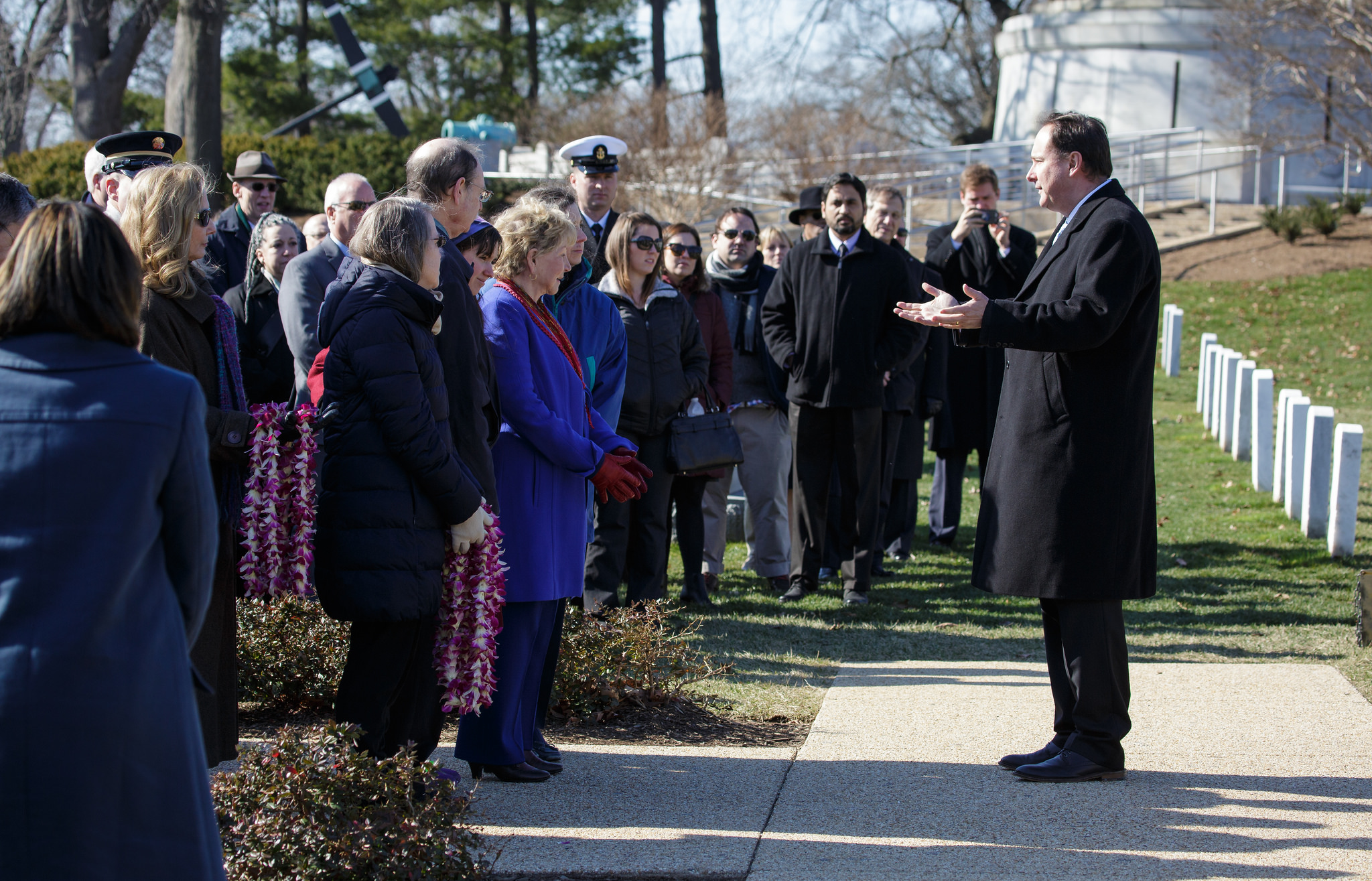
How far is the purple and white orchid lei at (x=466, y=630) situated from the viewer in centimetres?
407

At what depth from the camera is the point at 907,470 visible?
9.12 m

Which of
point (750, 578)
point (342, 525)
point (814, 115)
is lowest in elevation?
point (750, 578)

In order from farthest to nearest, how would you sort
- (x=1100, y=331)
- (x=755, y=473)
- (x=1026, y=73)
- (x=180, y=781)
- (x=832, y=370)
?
(x=1026, y=73) → (x=755, y=473) → (x=832, y=370) → (x=1100, y=331) → (x=180, y=781)

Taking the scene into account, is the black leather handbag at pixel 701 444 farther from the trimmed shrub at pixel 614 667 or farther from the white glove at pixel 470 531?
the white glove at pixel 470 531

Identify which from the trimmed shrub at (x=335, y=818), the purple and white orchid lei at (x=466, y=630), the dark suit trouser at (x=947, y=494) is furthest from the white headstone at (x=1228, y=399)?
the trimmed shrub at (x=335, y=818)

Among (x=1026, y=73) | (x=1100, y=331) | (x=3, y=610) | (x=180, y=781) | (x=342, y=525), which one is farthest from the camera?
(x=1026, y=73)

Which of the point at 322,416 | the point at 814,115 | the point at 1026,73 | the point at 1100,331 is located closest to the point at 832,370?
the point at 1100,331

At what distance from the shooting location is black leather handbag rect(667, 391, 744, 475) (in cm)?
717

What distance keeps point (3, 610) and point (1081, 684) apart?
11.0ft

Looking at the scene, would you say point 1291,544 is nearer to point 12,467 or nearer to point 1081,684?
point 1081,684

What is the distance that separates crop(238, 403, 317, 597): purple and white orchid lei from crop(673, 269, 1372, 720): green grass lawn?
2.36 metres

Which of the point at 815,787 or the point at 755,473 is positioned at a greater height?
the point at 755,473

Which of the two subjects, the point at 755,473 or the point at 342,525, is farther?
the point at 755,473

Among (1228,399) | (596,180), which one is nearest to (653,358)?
(596,180)
